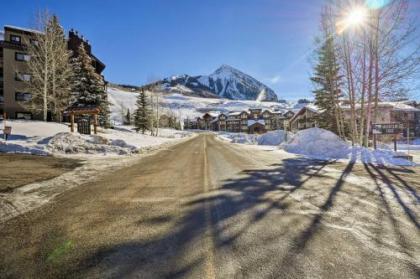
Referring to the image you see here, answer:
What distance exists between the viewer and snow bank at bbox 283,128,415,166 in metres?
13.3

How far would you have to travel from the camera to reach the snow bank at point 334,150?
13.3m

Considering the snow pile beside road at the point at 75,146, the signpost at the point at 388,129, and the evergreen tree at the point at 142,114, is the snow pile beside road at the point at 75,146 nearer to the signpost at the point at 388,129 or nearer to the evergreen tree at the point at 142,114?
the signpost at the point at 388,129

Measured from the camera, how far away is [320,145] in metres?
18.3

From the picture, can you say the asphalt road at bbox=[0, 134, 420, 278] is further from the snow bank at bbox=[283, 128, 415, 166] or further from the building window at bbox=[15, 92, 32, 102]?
the building window at bbox=[15, 92, 32, 102]

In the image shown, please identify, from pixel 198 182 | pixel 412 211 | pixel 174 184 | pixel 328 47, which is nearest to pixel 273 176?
pixel 198 182

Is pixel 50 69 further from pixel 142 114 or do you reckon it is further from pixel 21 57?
pixel 142 114

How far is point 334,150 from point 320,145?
4.64 ft

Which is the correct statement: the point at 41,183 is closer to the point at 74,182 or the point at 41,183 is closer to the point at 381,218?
the point at 74,182

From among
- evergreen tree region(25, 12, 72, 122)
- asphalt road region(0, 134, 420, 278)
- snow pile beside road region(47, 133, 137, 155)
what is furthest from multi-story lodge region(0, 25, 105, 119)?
asphalt road region(0, 134, 420, 278)

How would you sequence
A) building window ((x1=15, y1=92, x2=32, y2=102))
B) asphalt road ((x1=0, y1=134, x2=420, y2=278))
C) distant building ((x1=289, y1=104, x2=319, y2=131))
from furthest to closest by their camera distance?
distant building ((x1=289, y1=104, x2=319, y2=131)) < building window ((x1=15, y1=92, x2=32, y2=102)) < asphalt road ((x1=0, y1=134, x2=420, y2=278))

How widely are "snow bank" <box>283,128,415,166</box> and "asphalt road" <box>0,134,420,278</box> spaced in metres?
7.01

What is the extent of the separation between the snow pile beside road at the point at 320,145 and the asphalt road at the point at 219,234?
9.79m

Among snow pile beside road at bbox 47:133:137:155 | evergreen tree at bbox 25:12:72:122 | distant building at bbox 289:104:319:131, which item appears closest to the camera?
snow pile beside road at bbox 47:133:137:155

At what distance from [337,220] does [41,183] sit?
7656 millimetres
